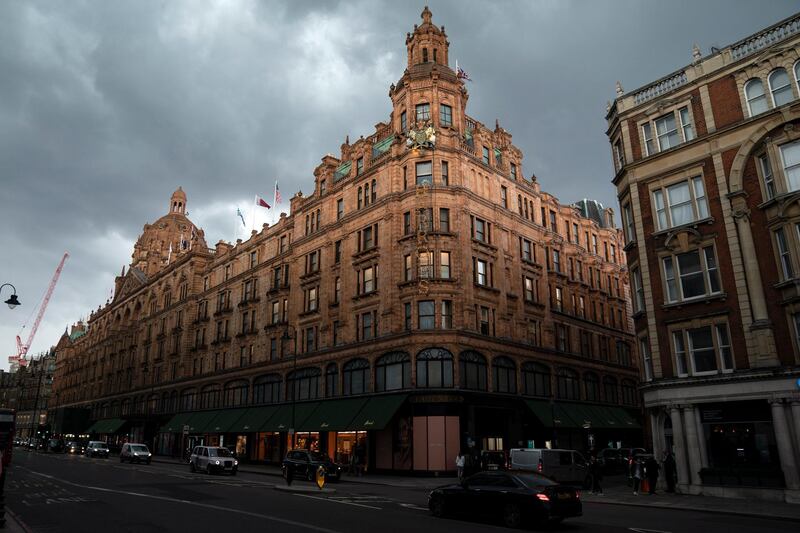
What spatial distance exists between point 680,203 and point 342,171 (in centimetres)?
3104

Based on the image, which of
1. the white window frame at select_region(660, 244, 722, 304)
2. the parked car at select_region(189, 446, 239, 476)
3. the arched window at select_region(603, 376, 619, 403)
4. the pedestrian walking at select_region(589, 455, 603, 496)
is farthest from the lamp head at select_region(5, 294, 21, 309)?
the arched window at select_region(603, 376, 619, 403)

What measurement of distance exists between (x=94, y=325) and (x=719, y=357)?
120077 mm

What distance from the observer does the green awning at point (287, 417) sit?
4597cm

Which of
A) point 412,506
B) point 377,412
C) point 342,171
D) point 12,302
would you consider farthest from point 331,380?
point 412,506

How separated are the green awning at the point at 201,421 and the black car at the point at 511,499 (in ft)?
151

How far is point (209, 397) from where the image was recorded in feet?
208

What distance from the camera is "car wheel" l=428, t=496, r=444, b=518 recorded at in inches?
684

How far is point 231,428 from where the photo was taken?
54281 mm

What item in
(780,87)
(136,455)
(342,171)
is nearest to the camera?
(780,87)

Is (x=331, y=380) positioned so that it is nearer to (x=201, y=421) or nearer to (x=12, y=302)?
(x=201, y=421)

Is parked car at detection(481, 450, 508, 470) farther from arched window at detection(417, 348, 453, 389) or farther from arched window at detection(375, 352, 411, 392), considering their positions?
arched window at detection(375, 352, 411, 392)

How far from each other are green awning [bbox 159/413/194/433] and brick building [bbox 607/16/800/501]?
52.8 meters

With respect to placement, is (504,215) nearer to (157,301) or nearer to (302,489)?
(302,489)

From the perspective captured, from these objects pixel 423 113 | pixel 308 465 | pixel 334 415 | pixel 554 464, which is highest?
pixel 423 113
